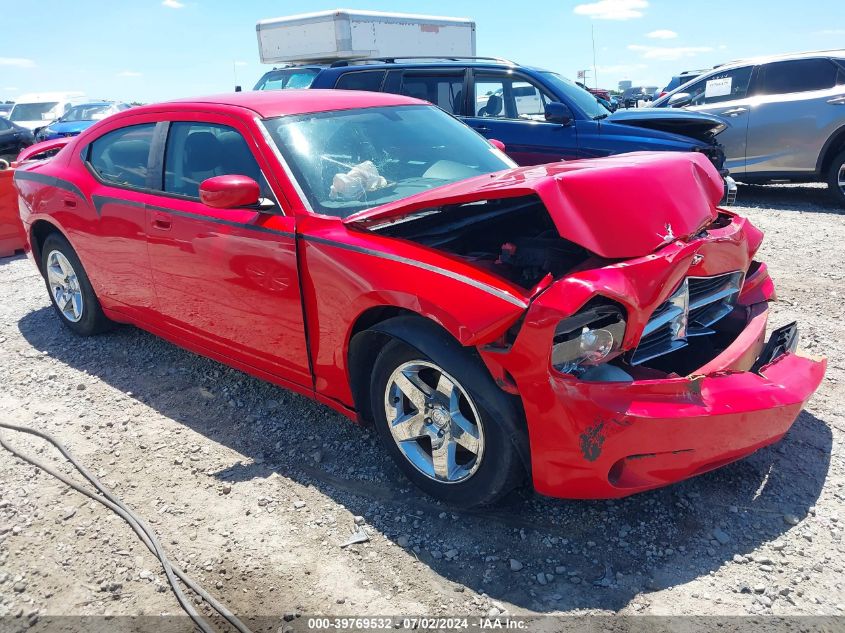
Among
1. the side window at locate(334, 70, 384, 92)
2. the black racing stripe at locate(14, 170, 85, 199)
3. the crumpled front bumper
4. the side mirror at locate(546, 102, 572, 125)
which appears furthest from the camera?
the side window at locate(334, 70, 384, 92)

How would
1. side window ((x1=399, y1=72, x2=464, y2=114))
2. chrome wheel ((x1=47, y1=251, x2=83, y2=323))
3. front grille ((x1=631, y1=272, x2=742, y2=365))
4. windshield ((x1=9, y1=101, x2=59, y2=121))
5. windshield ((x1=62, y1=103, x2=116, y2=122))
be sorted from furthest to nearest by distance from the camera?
1. windshield ((x1=9, y1=101, x2=59, y2=121))
2. windshield ((x1=62, y1=103, x2=116, y2=122))
3. side window ((x1=399, y1=72, x2=464, y2=114))
4. chrome wheel ((x1=47, y1=251, x2=83, y2=323))
5. front grille ((x1=631, y1=272, x2=742, y2=365))

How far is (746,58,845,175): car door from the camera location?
8.15 metres

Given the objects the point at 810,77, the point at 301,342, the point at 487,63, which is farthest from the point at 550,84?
the point at 301,342

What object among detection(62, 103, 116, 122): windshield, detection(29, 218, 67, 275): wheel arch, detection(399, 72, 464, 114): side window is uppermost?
detection(399, 72, 464, 114): side window

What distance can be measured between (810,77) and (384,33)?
978 cm

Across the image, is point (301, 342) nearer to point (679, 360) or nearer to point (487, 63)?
point (679, 360)

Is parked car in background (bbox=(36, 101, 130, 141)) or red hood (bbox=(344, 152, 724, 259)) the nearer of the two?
red hood (bbox=(344, 152, 724, 259))

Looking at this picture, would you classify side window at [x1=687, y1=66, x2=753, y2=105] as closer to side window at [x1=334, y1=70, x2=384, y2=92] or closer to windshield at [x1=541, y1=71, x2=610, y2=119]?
windshield at [x1=541, y1=71, x2=610, y2=119]

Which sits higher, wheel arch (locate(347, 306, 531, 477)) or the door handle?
the door handle

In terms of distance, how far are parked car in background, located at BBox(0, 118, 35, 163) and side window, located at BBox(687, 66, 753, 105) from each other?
1444 centimetres

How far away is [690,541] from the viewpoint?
2.56 m

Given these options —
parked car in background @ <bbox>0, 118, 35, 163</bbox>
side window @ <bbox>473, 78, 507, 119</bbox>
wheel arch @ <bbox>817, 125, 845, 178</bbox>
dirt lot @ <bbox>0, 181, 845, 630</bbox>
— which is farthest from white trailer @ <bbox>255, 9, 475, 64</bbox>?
dirt lot @ <bbox>0, 181, 845, 630</bbox>

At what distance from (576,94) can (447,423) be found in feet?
19.3

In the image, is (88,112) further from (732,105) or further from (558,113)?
(732,105)
